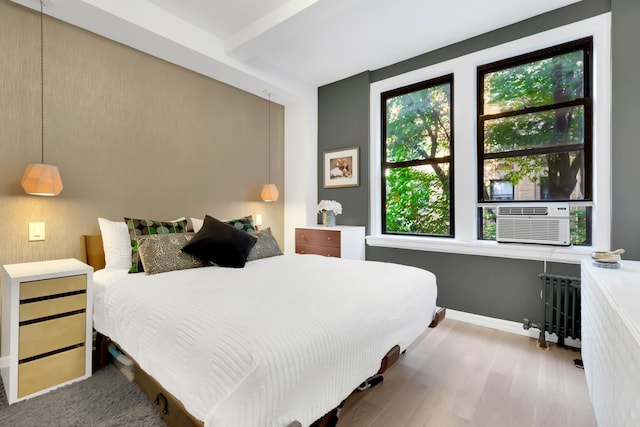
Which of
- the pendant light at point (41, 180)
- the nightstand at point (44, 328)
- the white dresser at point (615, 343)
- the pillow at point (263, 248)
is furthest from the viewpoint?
the pillow at point (263, 248)

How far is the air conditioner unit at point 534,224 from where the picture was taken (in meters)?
2.46

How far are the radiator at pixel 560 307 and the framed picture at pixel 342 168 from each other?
2202mm

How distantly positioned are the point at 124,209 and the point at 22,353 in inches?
50.6

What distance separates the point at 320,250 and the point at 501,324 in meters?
1.97

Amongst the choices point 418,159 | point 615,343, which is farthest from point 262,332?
point 418,159

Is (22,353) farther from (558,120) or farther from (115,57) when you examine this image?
(558,120)

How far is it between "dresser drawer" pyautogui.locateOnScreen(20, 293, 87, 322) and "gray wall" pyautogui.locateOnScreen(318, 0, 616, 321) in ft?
9.17

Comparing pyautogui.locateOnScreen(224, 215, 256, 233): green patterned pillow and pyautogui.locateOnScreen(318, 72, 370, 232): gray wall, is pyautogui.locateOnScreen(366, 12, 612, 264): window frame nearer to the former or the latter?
pyautogui.locateOnScreen(318, 72, 370, 232): gray wall

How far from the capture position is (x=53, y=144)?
7.52ft

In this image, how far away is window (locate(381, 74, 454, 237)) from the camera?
3.27 metres

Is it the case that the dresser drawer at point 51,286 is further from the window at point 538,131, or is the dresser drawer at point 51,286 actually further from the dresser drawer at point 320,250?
the window at point 538,131

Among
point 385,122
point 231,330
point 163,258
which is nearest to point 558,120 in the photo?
point 385,122

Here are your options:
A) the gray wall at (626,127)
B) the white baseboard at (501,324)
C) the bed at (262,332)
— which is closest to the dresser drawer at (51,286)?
the bed at (262,332)

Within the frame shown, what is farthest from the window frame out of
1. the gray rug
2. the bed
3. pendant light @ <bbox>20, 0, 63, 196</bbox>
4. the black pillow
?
pendant light @ <bbox>20, 0, 63, 196</bbox>
